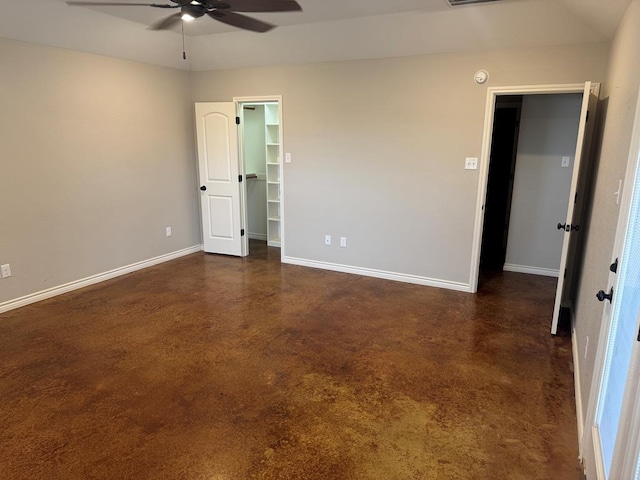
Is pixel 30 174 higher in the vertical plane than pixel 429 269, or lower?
higher

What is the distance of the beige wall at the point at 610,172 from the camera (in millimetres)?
2061

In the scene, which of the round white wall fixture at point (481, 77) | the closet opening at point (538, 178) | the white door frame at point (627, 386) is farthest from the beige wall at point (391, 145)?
the white door frame at point (627, 386)

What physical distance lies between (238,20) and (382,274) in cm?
308

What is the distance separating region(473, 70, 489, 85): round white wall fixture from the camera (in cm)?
395

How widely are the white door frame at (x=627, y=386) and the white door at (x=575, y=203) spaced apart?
143 centimetres

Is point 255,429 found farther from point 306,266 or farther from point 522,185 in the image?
point 522,185

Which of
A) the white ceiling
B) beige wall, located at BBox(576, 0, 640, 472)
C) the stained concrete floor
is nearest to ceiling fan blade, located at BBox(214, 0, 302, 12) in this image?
the white ceiling

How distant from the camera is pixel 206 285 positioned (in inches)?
181

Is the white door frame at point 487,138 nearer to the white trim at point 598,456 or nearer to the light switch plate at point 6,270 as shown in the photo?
the white trim at point 598,456

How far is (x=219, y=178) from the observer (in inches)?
222

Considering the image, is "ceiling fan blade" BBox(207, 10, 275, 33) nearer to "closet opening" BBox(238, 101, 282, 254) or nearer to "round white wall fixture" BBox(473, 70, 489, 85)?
"round white wall fixture" BBox(473, 70, 489, 85)

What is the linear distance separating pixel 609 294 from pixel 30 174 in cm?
A: 467

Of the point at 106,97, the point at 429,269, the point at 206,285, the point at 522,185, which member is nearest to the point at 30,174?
the point at 106,97

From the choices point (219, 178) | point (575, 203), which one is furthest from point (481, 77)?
point (219, 178)
